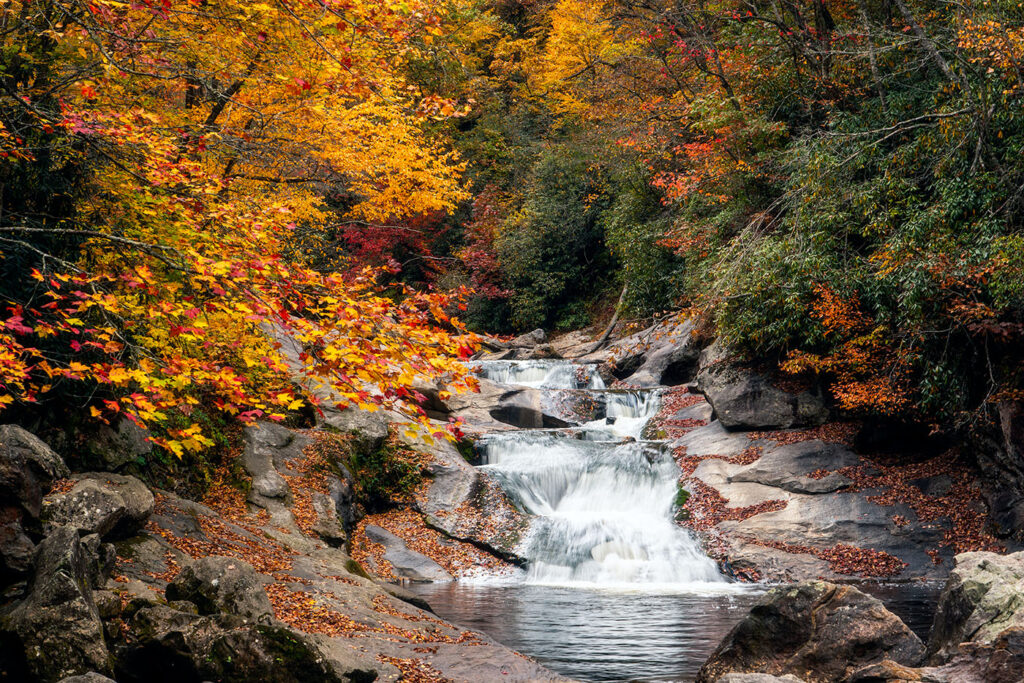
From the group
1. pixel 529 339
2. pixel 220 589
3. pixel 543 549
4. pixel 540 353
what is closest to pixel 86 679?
pixel 220 589

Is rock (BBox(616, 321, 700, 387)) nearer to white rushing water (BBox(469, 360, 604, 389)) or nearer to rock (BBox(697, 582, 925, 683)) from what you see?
white rushing water (BBox(469, 360, 604, 389))

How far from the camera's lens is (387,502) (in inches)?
629

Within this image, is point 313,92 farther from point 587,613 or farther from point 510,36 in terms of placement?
point 510,36

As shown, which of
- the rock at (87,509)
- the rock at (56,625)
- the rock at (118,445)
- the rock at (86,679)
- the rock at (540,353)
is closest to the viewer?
the rock at (86,679)

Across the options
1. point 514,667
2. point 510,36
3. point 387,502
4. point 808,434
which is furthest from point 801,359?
point 510,36

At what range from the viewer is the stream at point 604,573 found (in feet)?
30.8

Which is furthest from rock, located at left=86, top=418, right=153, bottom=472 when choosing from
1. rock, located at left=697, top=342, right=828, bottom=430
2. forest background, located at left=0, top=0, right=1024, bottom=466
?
rock, located at left=697, top=342, right=828, bottom=430

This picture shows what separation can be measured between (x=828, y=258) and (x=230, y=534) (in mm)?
11710

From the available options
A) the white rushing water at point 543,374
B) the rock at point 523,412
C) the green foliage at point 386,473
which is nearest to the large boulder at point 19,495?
the green foliage at point 386,473

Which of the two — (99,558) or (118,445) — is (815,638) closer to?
(99,558)

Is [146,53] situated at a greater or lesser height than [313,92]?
lesser

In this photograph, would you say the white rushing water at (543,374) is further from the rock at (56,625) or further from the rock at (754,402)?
the rock at (56,625)

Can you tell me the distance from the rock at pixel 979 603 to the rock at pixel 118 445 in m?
8.78

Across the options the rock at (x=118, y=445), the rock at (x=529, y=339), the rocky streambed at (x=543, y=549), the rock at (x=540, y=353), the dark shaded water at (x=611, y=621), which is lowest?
the dark shaded water at (x=611, y=621)
